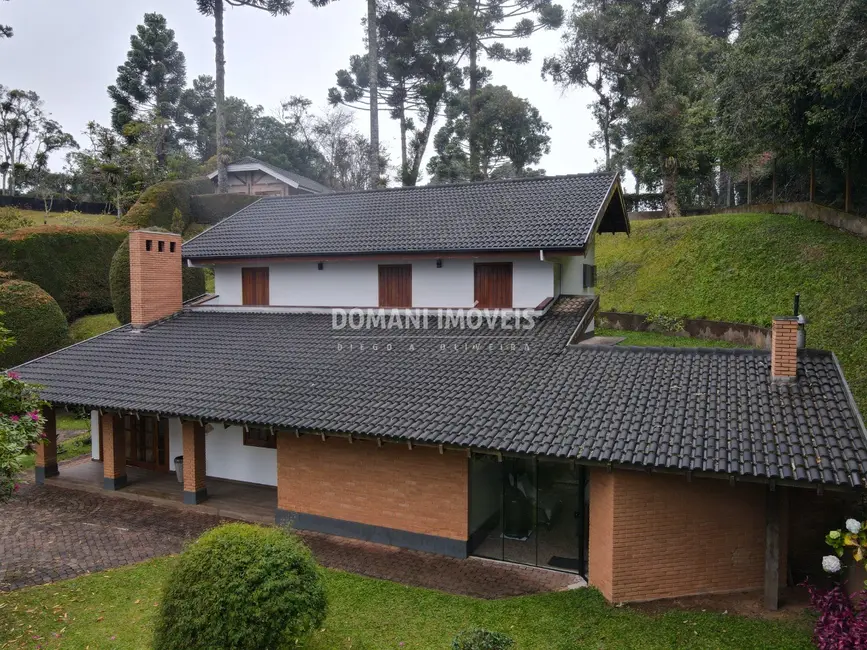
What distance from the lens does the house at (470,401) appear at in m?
9.04

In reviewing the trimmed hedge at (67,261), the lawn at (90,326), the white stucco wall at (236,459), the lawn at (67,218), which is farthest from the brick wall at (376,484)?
the lawn at (67,218)

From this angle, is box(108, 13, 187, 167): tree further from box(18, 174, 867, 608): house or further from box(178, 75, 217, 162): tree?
box(18, 174, 867, 608): house

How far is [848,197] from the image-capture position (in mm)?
21625

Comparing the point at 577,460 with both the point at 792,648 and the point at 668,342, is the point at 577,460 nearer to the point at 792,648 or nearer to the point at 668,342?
the point at 792,648

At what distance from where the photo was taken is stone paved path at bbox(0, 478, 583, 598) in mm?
10000

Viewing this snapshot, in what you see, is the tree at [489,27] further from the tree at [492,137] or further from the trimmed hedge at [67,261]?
the trimmed hedge at [67,261]

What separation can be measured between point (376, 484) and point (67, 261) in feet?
77.4

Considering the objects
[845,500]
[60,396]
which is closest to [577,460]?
[845,500]

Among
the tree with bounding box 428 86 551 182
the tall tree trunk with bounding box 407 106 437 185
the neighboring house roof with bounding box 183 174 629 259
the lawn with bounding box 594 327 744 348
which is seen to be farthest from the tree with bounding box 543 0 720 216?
the neighboring house roof with bounding box 183 174 629 259

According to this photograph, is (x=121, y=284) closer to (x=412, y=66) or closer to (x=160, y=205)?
(x=160, y=205)

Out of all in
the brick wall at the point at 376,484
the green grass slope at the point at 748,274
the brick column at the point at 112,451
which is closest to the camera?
the brick wall at the point at 376,484

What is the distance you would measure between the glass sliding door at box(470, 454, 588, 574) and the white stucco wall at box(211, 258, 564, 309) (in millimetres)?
5441

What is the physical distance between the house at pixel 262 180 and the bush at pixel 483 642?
36.6 metres

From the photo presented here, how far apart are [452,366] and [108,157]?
35255 millimetres
